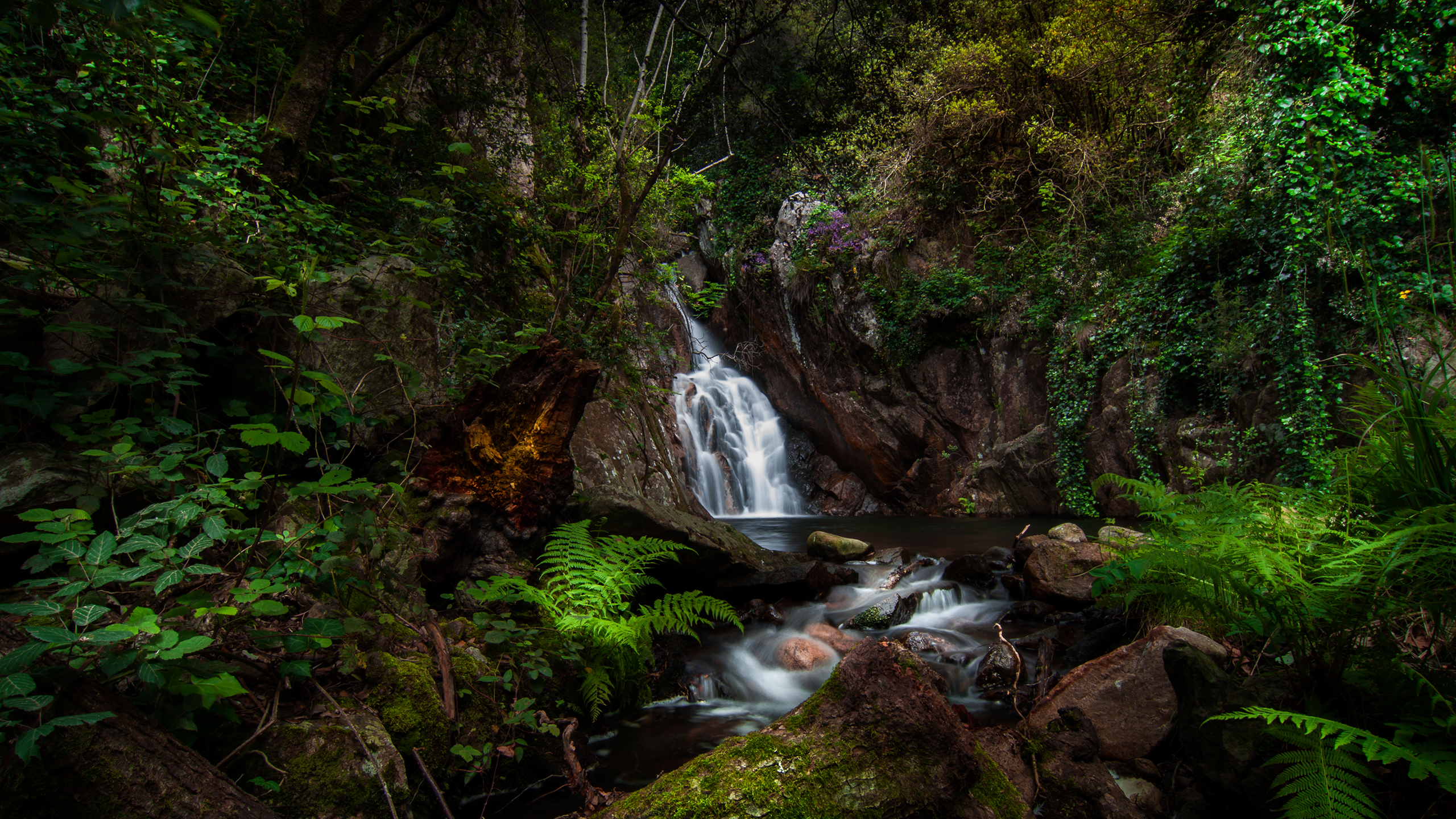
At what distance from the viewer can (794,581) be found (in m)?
5.96

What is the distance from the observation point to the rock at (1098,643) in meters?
4.04

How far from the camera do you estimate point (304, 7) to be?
520cm

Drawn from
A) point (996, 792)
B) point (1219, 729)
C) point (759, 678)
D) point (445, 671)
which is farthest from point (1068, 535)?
point (445, 671)

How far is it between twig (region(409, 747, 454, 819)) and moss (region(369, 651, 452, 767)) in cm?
5

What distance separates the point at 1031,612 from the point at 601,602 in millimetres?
3987

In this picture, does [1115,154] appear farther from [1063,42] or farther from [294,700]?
[294,700]

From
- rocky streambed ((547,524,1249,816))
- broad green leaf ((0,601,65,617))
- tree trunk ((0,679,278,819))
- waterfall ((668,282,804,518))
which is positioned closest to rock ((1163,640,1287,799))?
rocky streambed ((547,524,1249,816))

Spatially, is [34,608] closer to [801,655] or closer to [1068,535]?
[801,655]

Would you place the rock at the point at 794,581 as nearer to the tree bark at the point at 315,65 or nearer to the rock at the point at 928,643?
the rock at the point at 928,643

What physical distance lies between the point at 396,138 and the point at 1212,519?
7025mm

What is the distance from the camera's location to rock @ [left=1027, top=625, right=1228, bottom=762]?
9.12 feet

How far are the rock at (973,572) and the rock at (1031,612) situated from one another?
25.6 inches

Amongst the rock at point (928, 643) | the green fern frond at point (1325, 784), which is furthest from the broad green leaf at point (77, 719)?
the rock at point (928, 643)

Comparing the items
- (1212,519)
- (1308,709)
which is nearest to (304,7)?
(1212,519)
